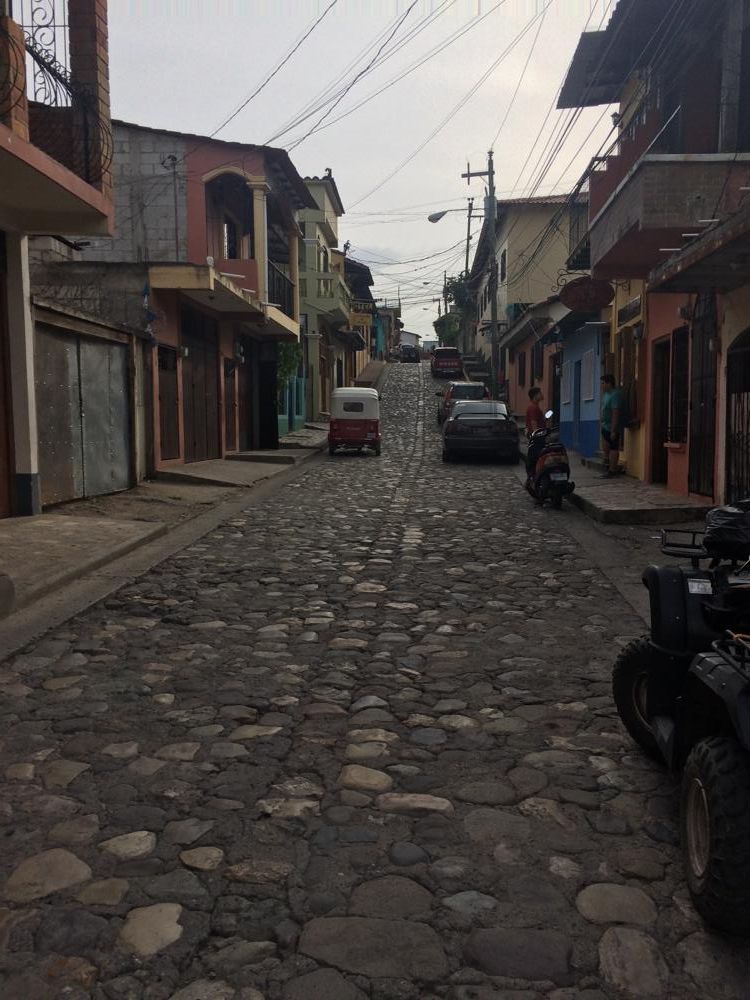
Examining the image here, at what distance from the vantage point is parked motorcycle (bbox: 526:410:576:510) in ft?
40.2

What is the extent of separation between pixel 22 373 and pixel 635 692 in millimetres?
8520

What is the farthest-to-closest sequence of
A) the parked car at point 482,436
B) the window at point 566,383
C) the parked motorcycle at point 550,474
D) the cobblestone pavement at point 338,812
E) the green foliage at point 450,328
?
1. the green foliage at point 450,328
2. the window at point 566,383
3. the parked car at point 482,436
4. the parked motorcycle at point 550,474
5. the cobblestone pavement at point 338,812

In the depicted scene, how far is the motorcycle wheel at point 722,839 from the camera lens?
2322 millimetres

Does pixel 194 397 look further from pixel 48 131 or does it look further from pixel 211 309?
pixel 48 131

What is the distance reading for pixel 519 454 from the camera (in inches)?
813

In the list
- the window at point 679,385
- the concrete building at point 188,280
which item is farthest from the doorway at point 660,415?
the concrete building at point 188,280

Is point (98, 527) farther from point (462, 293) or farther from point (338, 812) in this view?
point (462, 293)

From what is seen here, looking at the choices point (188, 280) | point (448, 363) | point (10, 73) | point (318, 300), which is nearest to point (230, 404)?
point (188, 280)

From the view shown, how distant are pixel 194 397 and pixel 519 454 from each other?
25.7 feet

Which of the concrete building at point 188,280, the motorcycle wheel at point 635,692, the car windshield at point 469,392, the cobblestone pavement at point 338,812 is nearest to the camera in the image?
the cobblestone pavement at point 338,812

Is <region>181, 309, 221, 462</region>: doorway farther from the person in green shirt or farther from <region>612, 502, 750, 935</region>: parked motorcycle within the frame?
<region>612, 502, 750, 935</region>: parked motorcycle

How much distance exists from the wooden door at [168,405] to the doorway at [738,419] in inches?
398

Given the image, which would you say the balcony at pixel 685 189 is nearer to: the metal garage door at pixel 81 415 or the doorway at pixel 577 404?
the metal garage door at pixel 81 415

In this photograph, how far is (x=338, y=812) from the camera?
3.17 metres
